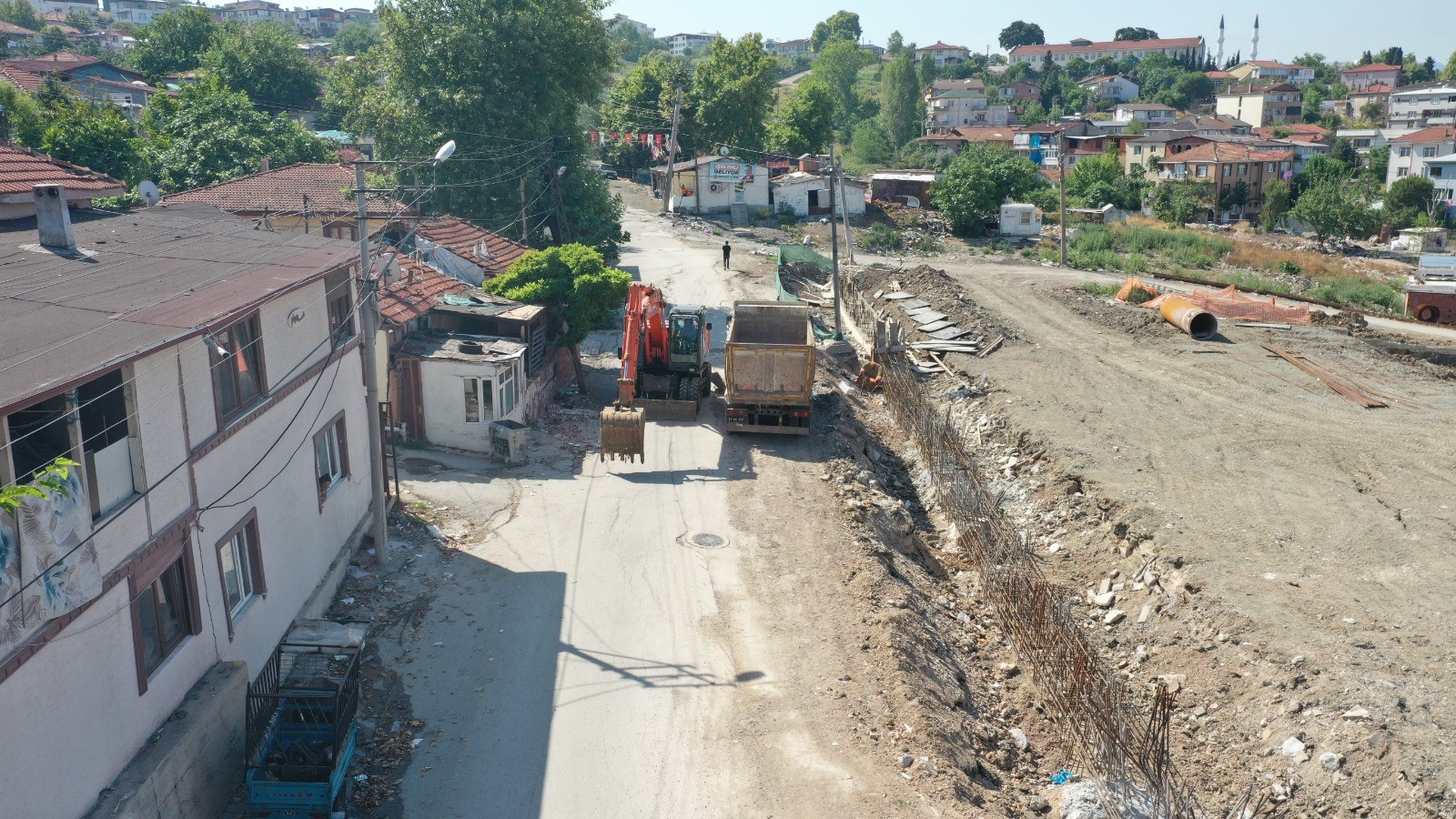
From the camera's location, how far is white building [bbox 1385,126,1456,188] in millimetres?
77250

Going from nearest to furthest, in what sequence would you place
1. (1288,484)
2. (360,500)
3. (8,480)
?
1. (8,480)
2. (360,500)
3. (1288,484)

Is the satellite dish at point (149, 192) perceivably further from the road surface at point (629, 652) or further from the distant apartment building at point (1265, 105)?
the distant apartment building at point (1265, 105)

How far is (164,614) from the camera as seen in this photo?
34.8 ft

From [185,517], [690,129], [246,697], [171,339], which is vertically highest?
[690,129]

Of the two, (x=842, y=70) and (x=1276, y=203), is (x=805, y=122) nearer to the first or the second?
(x=1276, y=203)

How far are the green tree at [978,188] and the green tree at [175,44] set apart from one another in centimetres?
6311

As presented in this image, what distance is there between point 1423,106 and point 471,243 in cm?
11404

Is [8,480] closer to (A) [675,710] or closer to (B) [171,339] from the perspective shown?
(B) [171,339]

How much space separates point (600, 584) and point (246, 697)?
613 cm

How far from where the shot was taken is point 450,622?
1497 cm

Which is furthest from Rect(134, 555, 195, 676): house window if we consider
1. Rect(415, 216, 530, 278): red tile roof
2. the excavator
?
Rect(415, 216, 530, 278): red tile roof

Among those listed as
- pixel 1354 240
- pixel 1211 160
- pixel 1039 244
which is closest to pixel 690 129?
pixel 1039 244

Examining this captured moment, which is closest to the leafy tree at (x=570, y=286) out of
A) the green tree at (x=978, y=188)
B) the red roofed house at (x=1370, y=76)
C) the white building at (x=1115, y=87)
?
the green tree at (x=978, y=188)

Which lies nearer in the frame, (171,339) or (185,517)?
(171,339)
